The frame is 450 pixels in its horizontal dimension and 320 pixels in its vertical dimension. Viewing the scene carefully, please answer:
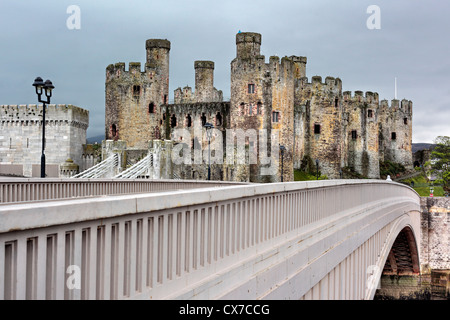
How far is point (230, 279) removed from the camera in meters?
5.26

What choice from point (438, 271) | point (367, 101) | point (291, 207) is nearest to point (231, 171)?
point (438, 271)

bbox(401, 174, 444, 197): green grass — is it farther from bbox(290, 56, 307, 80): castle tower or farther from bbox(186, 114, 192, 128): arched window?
bbox(186, 114, 192, 128): arched window

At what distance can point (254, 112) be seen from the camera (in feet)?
147

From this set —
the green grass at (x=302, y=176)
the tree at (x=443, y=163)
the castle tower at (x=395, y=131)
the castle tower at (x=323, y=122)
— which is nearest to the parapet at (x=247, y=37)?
the castle tower at (x=323, y=122)

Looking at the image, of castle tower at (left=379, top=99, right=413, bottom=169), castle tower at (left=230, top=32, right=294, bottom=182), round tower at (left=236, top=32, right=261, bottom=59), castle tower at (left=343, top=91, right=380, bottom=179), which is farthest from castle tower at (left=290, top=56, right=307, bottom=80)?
castle tower at (left=379, top=99, right=413, bottom=169)

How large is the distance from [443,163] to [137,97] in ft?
127

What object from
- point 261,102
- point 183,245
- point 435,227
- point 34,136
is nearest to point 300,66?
point 261,102

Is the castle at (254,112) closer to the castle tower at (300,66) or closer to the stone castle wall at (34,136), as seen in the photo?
the castle tower at (300,66)

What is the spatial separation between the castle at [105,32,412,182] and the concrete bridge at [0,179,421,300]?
28.8 m

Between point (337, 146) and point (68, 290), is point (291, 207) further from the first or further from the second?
point (337, 146)

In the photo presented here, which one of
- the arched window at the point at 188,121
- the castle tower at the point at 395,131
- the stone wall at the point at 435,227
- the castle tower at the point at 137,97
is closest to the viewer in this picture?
the stone wall at the point at 435,227

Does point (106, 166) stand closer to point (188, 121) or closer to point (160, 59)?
point (188, 121)

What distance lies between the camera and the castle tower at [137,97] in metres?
51.1

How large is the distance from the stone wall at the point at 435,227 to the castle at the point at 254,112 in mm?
10570
